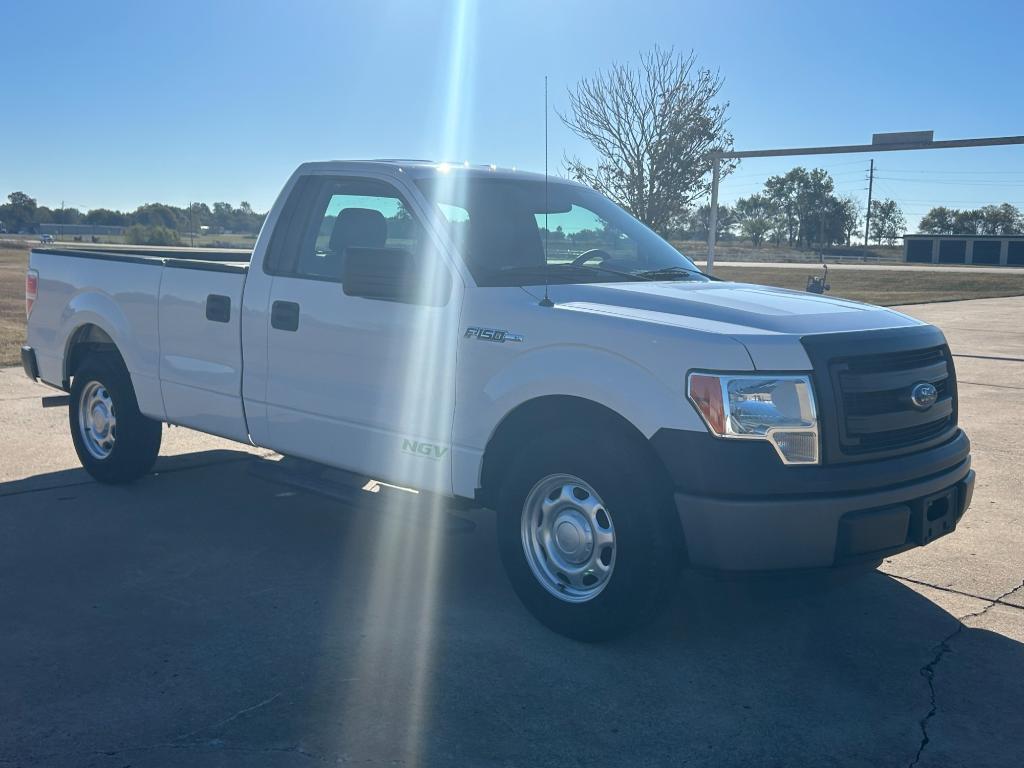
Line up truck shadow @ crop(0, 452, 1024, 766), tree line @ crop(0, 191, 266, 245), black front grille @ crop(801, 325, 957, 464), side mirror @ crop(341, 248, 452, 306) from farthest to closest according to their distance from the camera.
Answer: tree line @ crop(0, 191, 266, 245) → side mirror @ crop(341, 248, 452, 306) → black front grille @ crop(801, 325, 957, 464) → truck shadow @ crop(0, 452, 1024, 766)

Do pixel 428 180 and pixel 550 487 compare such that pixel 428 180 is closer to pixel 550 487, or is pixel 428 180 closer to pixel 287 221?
pixel 287 221

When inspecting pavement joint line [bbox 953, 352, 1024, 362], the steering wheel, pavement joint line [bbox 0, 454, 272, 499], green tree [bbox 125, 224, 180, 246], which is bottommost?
pavement joint line [bbox 0, 454, 272, 499]

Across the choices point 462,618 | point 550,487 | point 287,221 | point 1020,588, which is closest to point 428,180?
point 287,221

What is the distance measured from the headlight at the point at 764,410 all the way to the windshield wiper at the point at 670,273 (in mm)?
1462

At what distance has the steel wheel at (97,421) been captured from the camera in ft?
22.4

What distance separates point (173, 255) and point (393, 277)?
4132 millimetres

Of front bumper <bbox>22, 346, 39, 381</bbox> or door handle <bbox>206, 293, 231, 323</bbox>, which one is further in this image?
front bumper <bbox>22, 346, 39, 381</bbox>

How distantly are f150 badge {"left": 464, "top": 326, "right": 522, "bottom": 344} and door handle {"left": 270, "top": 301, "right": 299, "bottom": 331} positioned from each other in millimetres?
1165

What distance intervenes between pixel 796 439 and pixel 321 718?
202 cm

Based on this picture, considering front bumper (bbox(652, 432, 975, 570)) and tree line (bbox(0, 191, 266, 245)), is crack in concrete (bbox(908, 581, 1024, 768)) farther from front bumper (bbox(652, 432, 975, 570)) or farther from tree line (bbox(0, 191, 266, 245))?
tree line (bbox(0, 191, 266, 245))

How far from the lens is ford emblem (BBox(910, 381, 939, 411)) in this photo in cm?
432

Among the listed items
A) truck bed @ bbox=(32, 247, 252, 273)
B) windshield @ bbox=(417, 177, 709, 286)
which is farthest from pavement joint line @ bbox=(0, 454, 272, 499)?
windshield @ bbox=(417, 177, 709, 286)

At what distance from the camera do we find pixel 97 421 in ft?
22.7

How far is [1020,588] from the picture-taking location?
520 cm
